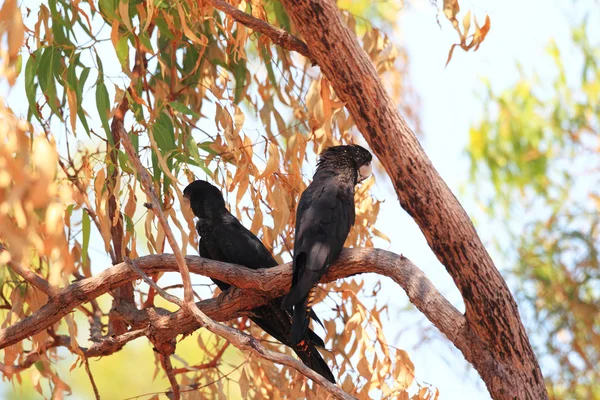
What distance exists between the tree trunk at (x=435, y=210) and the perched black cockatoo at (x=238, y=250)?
1.96ft

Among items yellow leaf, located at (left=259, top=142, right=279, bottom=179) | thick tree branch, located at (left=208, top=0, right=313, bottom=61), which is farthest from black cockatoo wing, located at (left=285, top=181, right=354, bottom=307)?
thick tree branch, located at (left=208, top=0, right=313, bottom=61)

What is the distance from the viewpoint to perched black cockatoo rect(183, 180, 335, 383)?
9.01ft

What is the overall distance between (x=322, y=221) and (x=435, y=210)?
49 centimetres

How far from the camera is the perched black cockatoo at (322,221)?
2.52 meters

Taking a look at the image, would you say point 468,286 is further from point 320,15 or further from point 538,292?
point 538,292

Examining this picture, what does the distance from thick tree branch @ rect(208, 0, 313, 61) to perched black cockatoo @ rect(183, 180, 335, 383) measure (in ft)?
2.56

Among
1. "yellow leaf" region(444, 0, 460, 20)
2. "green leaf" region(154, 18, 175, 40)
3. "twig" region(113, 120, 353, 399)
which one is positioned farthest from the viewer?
"green leaf" region(154, 18, 175, 40)

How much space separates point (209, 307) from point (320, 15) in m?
1.09

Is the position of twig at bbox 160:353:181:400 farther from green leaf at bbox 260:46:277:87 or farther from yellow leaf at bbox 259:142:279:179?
green leaf at bbox 260:46:277:87

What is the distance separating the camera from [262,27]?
103 inches

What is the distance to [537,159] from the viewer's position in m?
5.89

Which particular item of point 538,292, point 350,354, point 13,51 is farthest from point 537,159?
point 13,51

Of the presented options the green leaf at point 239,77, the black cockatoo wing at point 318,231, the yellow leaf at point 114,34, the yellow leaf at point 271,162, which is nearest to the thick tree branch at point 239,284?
the black cockatoo wing at point 318,231

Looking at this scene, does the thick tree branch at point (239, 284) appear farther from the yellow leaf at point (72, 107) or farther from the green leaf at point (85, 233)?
the yellow leaf at point (72, 107)
